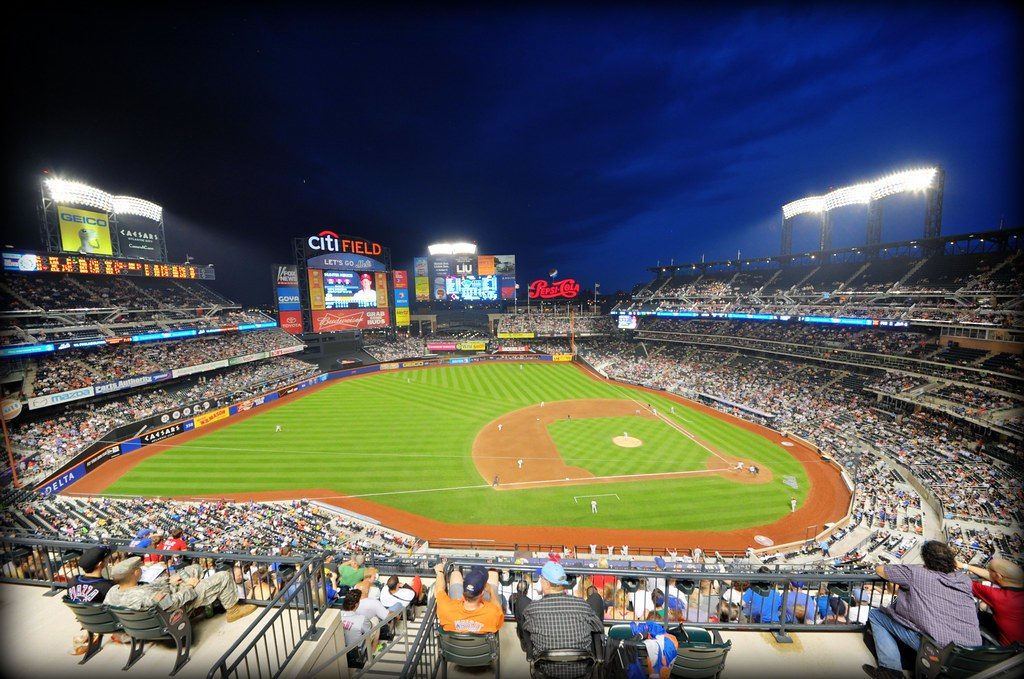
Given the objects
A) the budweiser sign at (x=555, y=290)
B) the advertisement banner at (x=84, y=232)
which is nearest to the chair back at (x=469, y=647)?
the advertisement banner at (x=84, y=232)

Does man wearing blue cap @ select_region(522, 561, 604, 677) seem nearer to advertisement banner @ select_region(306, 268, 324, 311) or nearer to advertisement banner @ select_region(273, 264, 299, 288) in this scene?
advertisement banner @ select_region(273, 264, 299, 288)

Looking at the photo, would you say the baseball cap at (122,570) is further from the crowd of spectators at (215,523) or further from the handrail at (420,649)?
the crowd of spectators at (215,523)

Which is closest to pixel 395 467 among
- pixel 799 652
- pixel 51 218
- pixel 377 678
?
pixel 377 678

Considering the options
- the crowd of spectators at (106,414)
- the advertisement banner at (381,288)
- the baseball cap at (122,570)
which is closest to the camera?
the baseball cap at (122,570)

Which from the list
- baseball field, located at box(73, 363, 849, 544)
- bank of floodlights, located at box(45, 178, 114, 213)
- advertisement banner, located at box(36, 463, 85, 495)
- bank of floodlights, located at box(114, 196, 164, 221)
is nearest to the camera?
baseball field, located at box(73, 363, 849, 544)

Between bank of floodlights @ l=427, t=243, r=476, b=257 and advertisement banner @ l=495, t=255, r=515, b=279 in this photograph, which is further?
advertisement banner @ l=495, t=255, r=515, b=279

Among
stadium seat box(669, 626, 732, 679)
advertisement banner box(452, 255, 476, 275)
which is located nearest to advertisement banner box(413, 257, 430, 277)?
advertisement banner box(452, 255, 476, 275)

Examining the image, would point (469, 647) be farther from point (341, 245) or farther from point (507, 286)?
point (507, 286)
